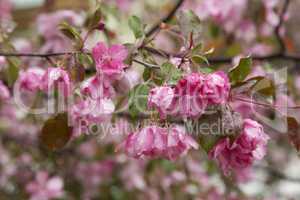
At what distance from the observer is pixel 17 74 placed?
42.2 inches

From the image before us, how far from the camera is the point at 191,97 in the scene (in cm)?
74

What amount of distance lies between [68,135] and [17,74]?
0.23 metres

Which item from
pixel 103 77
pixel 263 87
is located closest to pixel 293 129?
pixel 263 87

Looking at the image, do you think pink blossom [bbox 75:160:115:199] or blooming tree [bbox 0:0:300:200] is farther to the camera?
pink blossom [bbox 75:160:115:199]

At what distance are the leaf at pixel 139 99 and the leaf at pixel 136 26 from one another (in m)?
0.13

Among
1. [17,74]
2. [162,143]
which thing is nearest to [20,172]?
[17,74]

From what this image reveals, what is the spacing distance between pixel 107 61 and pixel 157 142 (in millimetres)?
143

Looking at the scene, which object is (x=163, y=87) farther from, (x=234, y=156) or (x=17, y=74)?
(x=17, y=74)

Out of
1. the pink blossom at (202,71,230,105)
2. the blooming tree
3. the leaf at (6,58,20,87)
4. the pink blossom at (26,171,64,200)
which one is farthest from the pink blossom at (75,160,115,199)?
the pink blossom at (202,71,230,105)

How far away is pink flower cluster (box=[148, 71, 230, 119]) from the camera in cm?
74

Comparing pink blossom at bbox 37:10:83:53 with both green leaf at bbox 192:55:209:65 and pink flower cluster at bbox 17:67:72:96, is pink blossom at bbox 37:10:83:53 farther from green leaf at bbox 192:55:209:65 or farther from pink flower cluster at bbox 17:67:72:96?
green leaf at bbox 192:55:209:65

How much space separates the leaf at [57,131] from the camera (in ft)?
2.96

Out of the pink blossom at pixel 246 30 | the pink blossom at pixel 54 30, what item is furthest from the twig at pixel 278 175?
the pink blossom at pixel 54 30

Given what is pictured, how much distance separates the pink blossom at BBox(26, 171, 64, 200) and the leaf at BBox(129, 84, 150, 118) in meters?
0.77
